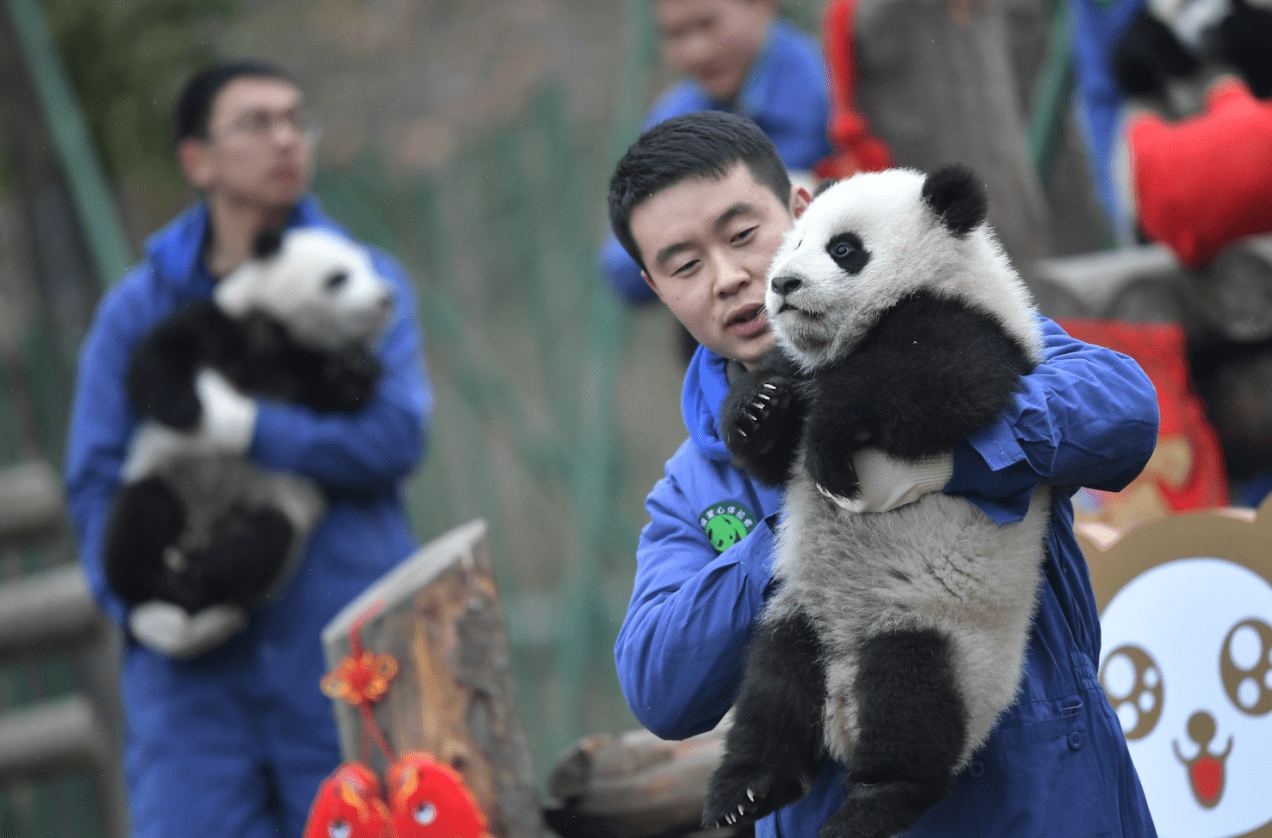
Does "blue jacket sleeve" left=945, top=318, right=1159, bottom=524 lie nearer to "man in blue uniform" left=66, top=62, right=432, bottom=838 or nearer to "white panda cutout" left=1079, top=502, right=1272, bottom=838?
"white panda cutout" left=1079, top=502, right=1272, bottom=838

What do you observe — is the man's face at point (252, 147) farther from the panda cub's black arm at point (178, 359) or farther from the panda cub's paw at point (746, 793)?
the panda cub's paw at point (746, 793)

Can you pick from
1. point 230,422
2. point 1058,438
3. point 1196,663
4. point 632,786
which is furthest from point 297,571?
point 1058,438

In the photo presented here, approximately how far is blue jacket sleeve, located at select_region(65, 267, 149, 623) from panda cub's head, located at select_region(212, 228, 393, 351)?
32 centimetres

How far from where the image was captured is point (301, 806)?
9.87 ft

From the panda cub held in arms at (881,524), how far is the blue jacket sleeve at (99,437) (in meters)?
2.26

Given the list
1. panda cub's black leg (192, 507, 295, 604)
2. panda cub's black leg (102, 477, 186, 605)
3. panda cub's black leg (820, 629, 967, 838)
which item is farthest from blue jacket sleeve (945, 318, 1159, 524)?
panda cub's black leg (102, 477, 186, 605)

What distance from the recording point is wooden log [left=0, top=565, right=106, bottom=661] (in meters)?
4.61

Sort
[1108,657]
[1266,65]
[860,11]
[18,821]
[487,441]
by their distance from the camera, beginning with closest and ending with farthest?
[1108,657] → [1266,65] → [860,11] → [18,821] → [487,441]

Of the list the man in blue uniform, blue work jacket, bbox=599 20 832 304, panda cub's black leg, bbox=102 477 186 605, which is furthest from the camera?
blue work jacket, bbox=599 20 832 304

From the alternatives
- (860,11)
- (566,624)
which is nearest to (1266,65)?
(860,11)

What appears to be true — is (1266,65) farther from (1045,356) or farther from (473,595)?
(473,595)

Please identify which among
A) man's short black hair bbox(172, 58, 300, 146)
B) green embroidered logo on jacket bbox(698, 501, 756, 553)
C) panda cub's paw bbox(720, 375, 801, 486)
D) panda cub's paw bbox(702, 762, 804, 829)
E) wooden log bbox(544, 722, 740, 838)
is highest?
man's short black hair bbox(172, 58, 300, 146)

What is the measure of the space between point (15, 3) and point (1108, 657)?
518cm

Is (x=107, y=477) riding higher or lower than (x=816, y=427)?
higher
